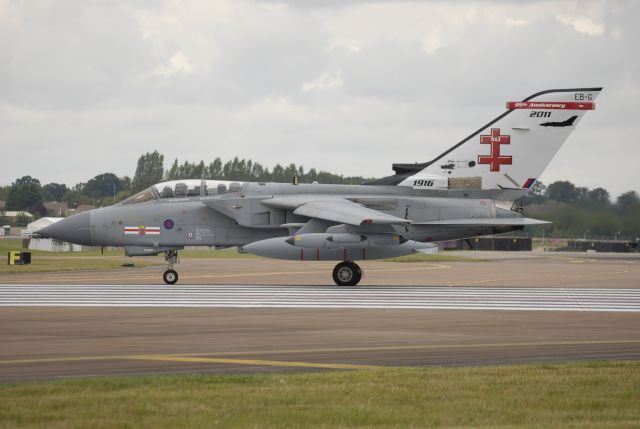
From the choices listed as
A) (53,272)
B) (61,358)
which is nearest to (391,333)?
(61,358)

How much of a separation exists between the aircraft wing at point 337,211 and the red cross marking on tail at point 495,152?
11.7 ft

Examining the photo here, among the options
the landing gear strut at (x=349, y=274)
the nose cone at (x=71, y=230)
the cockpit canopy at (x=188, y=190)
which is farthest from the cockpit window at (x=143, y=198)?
the landing gear strut at (x=349, y=274)

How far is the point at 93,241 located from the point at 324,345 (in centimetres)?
1709

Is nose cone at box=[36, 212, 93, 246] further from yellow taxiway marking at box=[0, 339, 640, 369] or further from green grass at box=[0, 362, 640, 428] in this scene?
green grass at box=[0, 362, 640, 428]

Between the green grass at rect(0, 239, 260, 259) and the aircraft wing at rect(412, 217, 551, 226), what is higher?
the aircraft wing at rect(412, 217, 551, 226)

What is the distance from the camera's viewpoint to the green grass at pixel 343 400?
888 centimetres

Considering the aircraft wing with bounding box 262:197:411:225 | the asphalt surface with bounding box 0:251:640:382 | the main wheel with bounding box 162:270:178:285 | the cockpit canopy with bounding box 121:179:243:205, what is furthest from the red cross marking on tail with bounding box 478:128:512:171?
the main wheel with bounding box 162:270:178:285

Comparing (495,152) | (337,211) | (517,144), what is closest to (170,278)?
(337,211)

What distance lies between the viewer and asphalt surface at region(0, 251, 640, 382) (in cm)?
1266

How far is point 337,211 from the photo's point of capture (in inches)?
1073

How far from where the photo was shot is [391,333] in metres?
15.9

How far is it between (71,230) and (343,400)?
841 inches

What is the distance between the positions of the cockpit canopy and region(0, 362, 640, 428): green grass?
18.7 metres

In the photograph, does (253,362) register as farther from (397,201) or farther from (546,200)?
(546,200)
